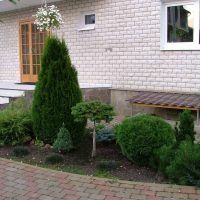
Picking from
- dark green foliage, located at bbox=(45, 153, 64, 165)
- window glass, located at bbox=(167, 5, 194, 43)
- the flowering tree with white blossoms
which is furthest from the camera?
the flowering tree with white blossoms

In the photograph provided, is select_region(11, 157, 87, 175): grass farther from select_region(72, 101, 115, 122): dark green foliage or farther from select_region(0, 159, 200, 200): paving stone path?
select_region(72, 101, 115, 122): dark green foliage

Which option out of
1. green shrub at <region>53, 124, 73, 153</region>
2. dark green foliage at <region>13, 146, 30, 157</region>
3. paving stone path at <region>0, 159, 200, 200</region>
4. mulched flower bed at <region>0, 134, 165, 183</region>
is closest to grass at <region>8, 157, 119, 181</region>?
mulched flower bed at <region>0, 134, 165, 183</region>

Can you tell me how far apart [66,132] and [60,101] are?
0.57m

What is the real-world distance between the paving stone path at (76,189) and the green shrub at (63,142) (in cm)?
89

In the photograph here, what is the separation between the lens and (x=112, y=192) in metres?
4.35

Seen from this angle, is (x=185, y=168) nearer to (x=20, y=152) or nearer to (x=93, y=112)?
(x=93, y=112)

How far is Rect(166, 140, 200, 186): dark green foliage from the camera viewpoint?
14.7 ft

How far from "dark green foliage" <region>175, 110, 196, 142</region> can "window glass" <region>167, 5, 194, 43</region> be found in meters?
4.23

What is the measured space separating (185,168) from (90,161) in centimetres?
165

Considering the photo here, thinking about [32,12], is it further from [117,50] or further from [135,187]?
[135,187]

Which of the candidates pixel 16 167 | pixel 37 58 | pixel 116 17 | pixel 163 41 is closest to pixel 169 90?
pixel 163 41

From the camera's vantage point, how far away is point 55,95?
6.18 metres

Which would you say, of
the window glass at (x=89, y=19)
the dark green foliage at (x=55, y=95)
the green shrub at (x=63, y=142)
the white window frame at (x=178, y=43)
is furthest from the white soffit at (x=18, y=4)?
the green shrub at (x=63, y=142)

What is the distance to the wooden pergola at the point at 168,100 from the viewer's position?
8.01 meters
